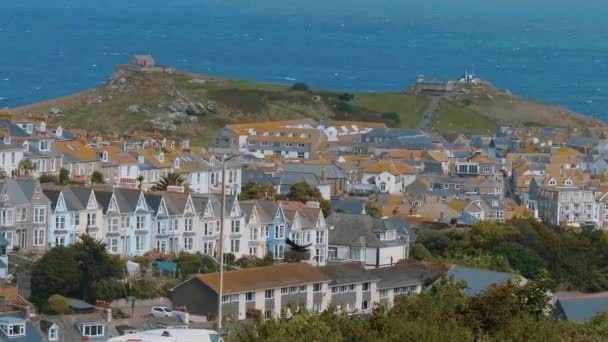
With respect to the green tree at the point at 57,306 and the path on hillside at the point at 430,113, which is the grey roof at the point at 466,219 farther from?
the path on hillside at the point at 430,113

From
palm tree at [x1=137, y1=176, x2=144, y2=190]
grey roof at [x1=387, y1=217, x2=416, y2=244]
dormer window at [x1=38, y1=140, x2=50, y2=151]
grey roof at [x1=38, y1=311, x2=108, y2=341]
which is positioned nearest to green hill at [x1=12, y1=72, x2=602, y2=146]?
grey roof at [x1=387, y1=217, x2=416, y2=244]

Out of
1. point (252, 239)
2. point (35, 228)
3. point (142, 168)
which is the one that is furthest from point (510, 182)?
point (35, 228)

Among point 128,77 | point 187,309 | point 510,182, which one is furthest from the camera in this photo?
point 128,77

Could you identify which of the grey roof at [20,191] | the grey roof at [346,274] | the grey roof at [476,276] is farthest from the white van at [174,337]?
the grey roof at [20,191]

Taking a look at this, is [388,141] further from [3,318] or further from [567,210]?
[3,318]

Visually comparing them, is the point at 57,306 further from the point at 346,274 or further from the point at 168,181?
the point at 168,181

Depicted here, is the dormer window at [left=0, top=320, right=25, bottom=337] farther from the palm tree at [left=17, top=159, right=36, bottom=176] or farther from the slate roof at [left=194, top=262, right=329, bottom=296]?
the palm tree at [left=17, top=159, right=36, bottom=176]
